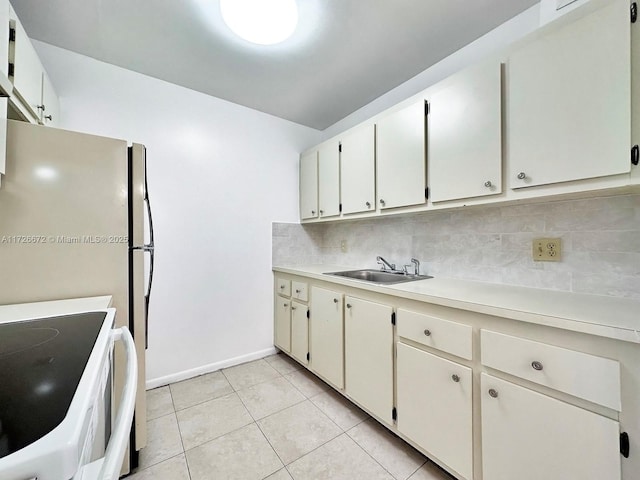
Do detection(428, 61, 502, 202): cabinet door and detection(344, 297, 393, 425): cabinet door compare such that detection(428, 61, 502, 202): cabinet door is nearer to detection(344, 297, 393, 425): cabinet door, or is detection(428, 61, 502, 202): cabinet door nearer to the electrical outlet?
the electrical outlet

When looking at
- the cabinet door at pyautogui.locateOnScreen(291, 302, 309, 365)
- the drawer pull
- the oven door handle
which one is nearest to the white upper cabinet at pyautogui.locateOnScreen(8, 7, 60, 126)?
the oven door handle

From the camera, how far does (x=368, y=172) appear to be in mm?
1996

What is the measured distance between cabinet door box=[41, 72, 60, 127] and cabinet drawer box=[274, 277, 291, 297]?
1.88m

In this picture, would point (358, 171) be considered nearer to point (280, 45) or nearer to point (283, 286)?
point (280, 45)

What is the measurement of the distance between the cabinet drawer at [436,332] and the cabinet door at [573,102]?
0.72 m

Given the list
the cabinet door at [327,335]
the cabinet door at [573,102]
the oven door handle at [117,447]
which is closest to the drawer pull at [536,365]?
the cabinet door at [573,102]

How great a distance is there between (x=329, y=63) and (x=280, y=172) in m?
1.10

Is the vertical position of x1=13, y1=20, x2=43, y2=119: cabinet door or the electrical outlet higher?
x1=13, y1=20, x2=43, y2=119: cabinet door

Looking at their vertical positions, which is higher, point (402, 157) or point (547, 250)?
point (402, 157)

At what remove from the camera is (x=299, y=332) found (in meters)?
2.26

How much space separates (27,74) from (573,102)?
244cm

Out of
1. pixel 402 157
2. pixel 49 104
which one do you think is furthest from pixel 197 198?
pixel 402 157

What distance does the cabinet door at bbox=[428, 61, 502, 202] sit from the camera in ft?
4.19

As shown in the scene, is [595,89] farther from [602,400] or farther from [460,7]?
[602,400]
